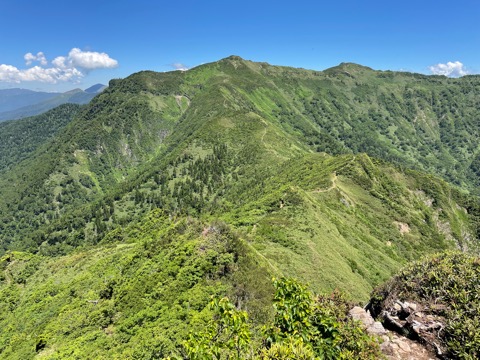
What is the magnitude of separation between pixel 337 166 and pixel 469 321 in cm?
11191

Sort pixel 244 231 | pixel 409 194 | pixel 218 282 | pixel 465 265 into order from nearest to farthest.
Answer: pixel 465 265, pixel 218 282, pixel 244 231, pixel 409 194

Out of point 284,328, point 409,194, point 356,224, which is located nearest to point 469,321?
point 284,328

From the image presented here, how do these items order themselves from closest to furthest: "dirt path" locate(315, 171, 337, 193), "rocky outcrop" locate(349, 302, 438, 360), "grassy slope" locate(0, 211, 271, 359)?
"rocky outcrop" locate(349, 302, 438, 360), "grassy slope" locate(0, 211, 271, 359), "dirt path" locate(315, 171, 337, 193)

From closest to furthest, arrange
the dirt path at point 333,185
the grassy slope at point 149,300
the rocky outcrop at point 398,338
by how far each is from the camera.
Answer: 1. the rocky outcrop at point 398,338
2. the grassy slope at point 149,300
3. the dirt path at point 333,185

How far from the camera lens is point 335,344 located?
17469 millimetres

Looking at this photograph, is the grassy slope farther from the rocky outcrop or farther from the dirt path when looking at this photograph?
the dirt path

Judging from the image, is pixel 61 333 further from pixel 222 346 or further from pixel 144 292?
pixel 222 346

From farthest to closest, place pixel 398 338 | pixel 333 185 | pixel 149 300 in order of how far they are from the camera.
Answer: pixel 333 185, pixel 149 300, pixel 398 338

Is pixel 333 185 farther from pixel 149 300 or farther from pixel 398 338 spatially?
pixel 398 338

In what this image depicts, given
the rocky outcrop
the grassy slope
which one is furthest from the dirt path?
the rocky outcrop

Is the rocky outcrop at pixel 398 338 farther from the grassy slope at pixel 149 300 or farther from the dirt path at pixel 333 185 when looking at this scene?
the dirt path at pixel 333 185

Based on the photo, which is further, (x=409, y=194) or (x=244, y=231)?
(x=409, y=194)

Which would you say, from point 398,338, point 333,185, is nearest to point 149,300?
point 398,338

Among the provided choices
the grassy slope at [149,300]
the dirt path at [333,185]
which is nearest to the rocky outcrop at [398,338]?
the grassy slope at [149,300]
